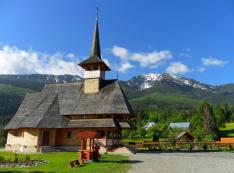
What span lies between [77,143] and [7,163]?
16.5 metres

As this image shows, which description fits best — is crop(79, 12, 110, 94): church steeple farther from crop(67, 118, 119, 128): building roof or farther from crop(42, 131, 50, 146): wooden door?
crop(42, 131, 50, 146): wooden door

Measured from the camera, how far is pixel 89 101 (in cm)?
4000

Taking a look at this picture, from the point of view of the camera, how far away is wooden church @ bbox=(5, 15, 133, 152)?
36.9 m

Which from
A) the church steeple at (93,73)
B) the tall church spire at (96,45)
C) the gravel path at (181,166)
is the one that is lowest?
the gravel path at (181,166)

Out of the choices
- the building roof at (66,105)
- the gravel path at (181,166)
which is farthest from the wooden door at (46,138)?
the gravel path at (181,166)

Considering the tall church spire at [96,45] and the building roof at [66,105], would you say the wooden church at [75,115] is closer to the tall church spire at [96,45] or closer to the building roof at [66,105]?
the building roof at [66,105]

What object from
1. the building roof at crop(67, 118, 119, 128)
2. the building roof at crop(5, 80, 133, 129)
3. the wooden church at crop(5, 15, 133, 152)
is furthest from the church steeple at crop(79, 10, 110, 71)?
the building roof at crop(67, 118, 119, 128)

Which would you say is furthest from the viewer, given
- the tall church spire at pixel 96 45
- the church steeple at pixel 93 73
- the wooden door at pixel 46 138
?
the tall church spire at pixel 96 45

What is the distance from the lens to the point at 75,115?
38969 millimetres

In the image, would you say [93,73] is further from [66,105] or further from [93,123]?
[93,123]

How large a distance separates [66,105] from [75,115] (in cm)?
267

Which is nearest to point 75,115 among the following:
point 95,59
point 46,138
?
point 46,138

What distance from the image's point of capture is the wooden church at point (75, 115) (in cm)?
3688

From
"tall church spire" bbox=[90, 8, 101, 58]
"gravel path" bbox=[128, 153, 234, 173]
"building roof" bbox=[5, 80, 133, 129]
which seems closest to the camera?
"gravel path" bbox=[128, 153, 234, 173]
